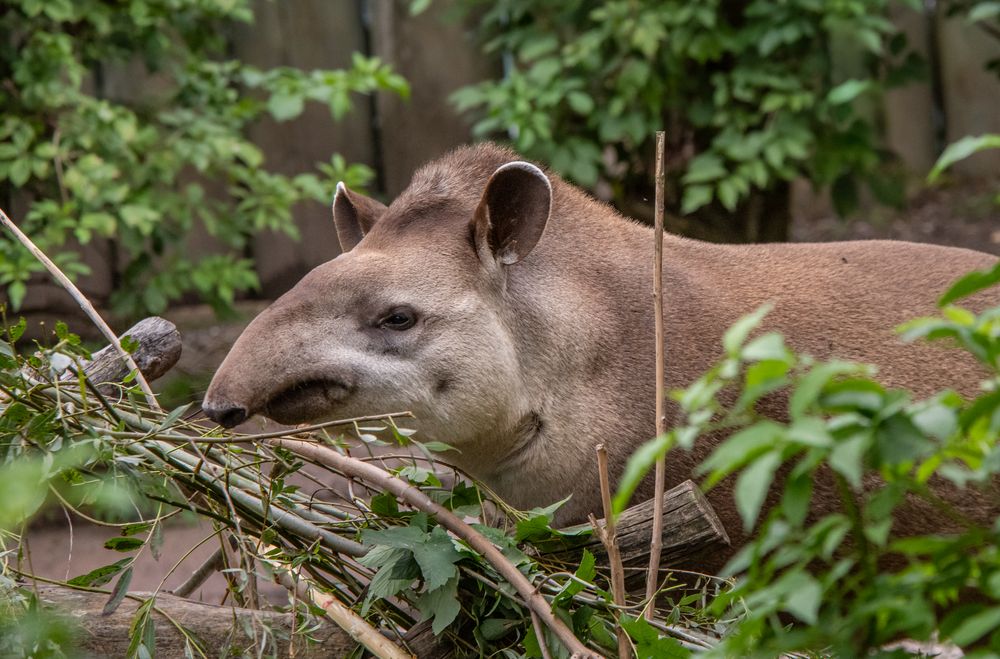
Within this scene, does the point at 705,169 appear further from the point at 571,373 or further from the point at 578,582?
the point at 578,582

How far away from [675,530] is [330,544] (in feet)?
2.70

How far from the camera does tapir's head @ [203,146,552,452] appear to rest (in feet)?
10.7

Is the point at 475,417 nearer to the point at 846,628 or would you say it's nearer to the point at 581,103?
the point at 846,628

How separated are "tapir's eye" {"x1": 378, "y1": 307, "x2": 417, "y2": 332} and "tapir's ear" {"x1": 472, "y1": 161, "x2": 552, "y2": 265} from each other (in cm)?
29

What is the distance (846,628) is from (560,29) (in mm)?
6482

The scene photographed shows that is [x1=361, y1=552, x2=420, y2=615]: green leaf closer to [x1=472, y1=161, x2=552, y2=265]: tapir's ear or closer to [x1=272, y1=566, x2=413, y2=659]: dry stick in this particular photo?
[x1=272, y1=566, x2=413, y2=659]: dry stick

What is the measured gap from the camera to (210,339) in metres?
7.67

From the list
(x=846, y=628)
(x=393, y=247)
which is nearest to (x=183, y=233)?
(x=393, y=247)

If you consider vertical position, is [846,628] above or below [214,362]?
above

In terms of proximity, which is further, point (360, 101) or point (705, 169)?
point (360, 101)

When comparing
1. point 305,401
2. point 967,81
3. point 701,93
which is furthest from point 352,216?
point 967,81

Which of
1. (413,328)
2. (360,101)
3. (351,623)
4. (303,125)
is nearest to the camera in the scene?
(351,623)

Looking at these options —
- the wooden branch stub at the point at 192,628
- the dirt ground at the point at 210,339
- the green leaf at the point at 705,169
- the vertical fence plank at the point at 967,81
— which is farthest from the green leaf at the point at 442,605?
the vertical fence plank at the point at 967,81

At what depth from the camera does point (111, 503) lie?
2186mm
